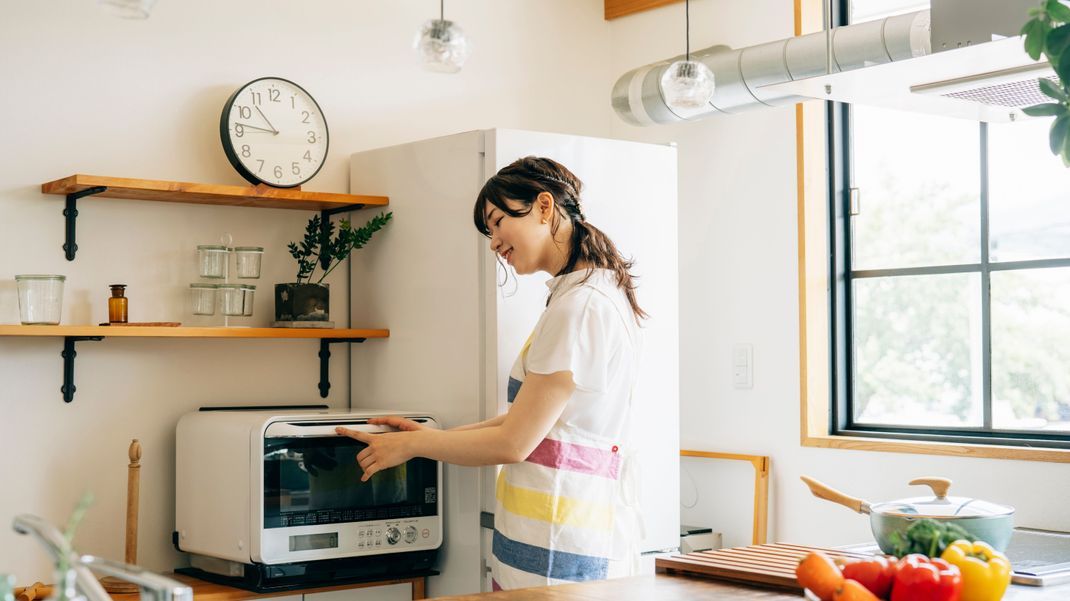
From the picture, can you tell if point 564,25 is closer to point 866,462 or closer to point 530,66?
point 530,66

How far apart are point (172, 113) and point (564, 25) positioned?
1457 millimetres

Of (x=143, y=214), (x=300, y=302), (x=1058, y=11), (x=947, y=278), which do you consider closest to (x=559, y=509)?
(x=300, y=302)

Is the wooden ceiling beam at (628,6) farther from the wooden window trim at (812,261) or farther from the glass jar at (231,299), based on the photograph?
the glass jar at (231,299)

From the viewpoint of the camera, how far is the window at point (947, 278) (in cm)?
312

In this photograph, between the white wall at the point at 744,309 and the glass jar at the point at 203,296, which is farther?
the white wall at the point at 744,309

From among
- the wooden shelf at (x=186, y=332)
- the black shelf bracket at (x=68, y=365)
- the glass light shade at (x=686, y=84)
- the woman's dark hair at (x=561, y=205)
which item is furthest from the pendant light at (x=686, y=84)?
the black shelf bracket at (x=68, y=365)

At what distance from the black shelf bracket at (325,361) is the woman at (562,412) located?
89 cm

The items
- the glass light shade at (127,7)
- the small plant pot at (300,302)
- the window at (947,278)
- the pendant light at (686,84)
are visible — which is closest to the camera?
the glass light shade at (127,7)

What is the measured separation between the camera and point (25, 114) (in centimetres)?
279

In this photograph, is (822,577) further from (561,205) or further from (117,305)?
(117,305)

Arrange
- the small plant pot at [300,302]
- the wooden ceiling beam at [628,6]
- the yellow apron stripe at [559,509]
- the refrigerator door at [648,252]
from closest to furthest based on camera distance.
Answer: the yellow apron stripe at [559,509]
the refrigerator door at [648,252]
the small plant pot at [300,302]
the wooden ceiling beam at [628,6]

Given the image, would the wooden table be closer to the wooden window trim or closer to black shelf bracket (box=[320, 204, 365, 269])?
black shelf bracket (box=[320, 204, 365, 269])

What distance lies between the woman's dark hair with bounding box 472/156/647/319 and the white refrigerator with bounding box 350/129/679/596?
428 millimetres

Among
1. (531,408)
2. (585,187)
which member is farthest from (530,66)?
(531,408)
